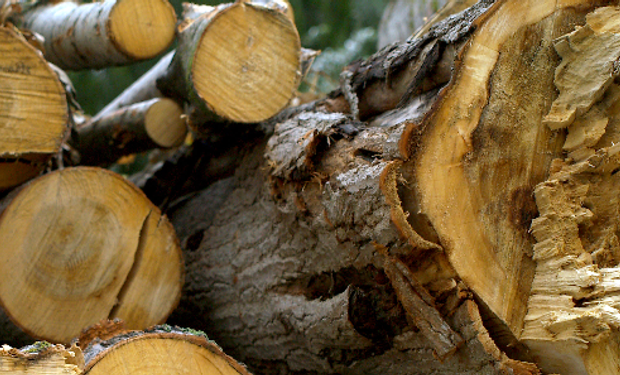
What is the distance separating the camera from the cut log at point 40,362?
3.22 feet

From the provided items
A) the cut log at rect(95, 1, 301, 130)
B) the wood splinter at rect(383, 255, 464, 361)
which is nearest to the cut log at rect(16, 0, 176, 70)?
the cut log at rect(95, 1, 301, 130)

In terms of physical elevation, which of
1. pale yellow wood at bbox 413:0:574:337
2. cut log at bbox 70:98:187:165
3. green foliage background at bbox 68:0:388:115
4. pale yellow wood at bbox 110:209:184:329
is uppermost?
pale yellow wood at bbox 413:0:574:337

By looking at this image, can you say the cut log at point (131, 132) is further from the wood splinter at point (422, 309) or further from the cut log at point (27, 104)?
the wood splinter at point (422, 309)

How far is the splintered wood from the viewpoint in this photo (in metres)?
1.09

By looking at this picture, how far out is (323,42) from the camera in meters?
4.63

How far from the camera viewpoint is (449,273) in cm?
118

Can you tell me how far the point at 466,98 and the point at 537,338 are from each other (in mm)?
506

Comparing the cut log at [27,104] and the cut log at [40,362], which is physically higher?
the cut log at [27,104]

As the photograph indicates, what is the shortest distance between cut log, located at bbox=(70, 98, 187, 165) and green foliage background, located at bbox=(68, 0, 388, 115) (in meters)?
2.03

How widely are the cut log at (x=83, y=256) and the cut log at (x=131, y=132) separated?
1.38 ft

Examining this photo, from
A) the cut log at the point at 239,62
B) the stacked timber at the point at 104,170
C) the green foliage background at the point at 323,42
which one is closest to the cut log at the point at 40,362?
the stacked timber at the point at 104,170

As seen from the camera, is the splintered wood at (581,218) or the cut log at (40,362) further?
the splintered wood at (581,218)

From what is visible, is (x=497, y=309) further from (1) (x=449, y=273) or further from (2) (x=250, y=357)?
(2) (x=250, y=357)

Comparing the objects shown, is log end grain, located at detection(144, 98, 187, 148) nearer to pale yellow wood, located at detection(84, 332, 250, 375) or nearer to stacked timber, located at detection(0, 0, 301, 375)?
stacked timber, located at detection(0, 0, 301, 375)
